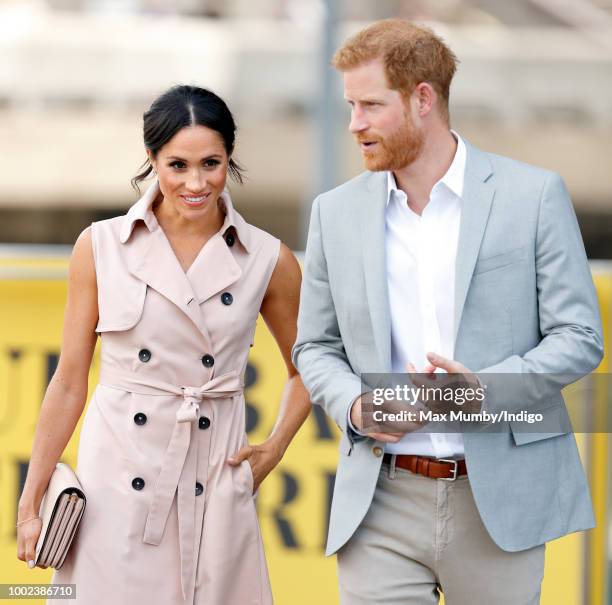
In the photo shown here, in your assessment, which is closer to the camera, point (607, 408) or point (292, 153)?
point (607, 408)

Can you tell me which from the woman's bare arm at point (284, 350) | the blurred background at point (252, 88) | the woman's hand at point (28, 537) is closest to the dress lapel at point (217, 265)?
the woman's bare arm at point (284, 350)

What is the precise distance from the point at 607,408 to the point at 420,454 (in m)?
1.71

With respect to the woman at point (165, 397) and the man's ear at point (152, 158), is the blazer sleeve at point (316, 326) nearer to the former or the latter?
the woman at point (165, 397)

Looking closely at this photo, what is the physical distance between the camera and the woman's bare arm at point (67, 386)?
3.29 metres

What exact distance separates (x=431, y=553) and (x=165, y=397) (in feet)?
2.58

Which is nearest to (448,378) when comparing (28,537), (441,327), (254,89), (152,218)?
(441,327)

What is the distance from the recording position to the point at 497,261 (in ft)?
9.80

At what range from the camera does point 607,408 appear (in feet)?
15.0

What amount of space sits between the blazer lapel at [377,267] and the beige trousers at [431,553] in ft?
1.04

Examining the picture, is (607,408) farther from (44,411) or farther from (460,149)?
(44,411)

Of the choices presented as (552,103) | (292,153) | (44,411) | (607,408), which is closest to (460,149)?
(44,411)

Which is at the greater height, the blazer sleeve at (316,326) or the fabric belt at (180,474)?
the blazer sleeve at (316,326)

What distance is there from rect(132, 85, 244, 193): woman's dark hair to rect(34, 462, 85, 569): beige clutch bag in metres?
0.89

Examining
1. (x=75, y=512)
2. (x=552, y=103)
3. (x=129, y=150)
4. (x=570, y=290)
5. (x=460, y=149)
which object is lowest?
(x=75, y=512)
